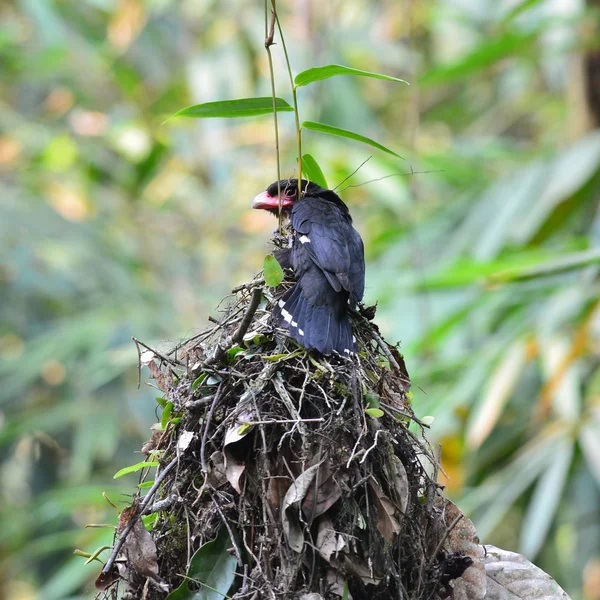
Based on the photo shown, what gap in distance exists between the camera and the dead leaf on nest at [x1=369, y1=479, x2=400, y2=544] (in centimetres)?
201

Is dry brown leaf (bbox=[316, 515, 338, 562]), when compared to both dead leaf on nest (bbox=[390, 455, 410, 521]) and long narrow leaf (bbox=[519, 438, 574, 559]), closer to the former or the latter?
dead leaf on nest (bbox=[390, 455, 410, 521])

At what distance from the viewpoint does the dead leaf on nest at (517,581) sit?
87.6 inches

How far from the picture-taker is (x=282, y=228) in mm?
3262

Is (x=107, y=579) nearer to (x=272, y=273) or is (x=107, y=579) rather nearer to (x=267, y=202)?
(x=272, y=273)

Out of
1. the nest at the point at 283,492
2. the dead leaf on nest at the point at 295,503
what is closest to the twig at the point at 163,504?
the nest at the point at 283,492

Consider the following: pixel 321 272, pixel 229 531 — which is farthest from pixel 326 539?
pixel 321 272

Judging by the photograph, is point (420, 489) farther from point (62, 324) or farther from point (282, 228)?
point (62, 324)

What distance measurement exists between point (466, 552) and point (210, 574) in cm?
69

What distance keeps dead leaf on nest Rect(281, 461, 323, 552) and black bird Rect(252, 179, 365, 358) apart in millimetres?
407

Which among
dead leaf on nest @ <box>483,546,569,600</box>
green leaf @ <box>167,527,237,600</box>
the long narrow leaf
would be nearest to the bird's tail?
green leaf @ <box>167,527,237,600</box>

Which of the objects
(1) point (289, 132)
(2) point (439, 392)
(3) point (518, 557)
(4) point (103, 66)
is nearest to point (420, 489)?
(3) point (518, 557)

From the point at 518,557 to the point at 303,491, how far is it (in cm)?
73

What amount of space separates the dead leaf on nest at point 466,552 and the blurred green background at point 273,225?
1725 mm

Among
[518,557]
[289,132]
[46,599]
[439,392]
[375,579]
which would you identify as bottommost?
[375,579]
